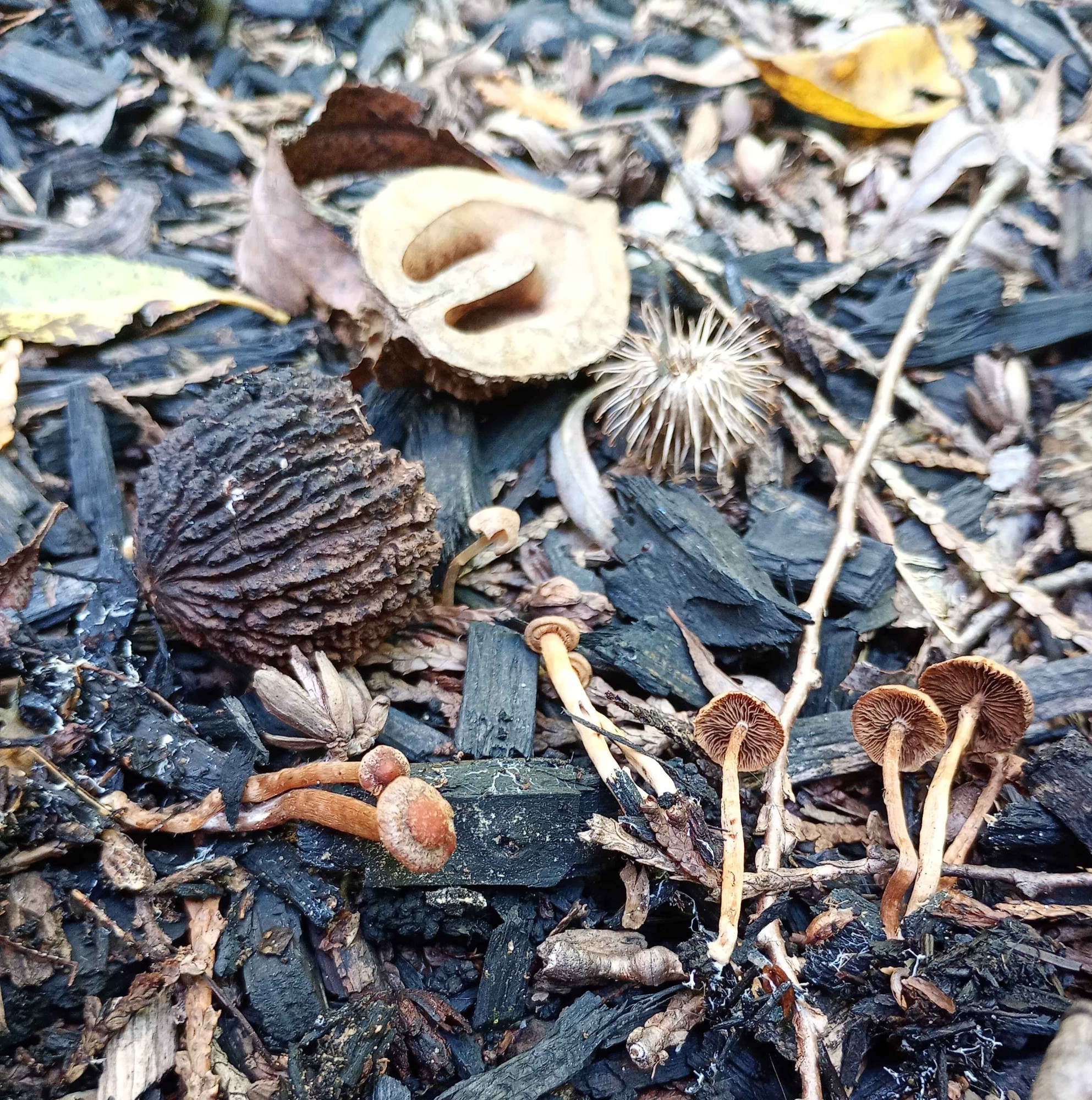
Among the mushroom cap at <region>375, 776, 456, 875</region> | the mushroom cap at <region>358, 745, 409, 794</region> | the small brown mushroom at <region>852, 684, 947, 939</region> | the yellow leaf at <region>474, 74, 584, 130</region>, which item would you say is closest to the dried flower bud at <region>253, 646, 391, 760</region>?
the mushroom cap at <region>358, 745, 409, 794</region>

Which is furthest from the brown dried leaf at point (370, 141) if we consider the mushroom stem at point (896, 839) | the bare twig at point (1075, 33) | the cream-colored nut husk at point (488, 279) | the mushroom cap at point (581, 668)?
the bare twig at point (1075, 33)

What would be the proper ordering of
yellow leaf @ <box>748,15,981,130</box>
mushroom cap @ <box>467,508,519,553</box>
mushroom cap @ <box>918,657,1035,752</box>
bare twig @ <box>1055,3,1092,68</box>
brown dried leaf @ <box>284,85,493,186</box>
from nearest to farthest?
mushroom cap @ <box>918,657,1035,752</box>, mushroom cap @ <box>467,508,519,553</box>, brown dried leaf @ <box>284,85,493,186</box>, yellow leaf @ <box>748,15,981,130</box>, bare twig @ <box>1055,3,1092,68</box>

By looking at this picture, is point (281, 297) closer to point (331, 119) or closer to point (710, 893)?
point (331, 119)

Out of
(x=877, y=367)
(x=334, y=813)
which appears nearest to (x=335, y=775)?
(x=334, y=813)

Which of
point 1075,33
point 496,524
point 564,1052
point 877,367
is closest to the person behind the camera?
point 564,1052

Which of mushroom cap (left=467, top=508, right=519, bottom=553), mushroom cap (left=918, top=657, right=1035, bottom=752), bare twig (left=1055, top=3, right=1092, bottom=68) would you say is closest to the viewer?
mushroom cap (left=918, top=657, right=1035, bottom=752)

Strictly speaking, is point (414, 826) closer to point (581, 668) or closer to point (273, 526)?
point (581, 668)

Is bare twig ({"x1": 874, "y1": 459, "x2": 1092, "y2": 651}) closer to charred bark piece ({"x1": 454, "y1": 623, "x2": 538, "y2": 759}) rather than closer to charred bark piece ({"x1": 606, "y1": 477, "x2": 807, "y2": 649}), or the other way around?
charred bark piece ({"x1": 606, "y1": 477, "x2": 807, "y2": 649})
